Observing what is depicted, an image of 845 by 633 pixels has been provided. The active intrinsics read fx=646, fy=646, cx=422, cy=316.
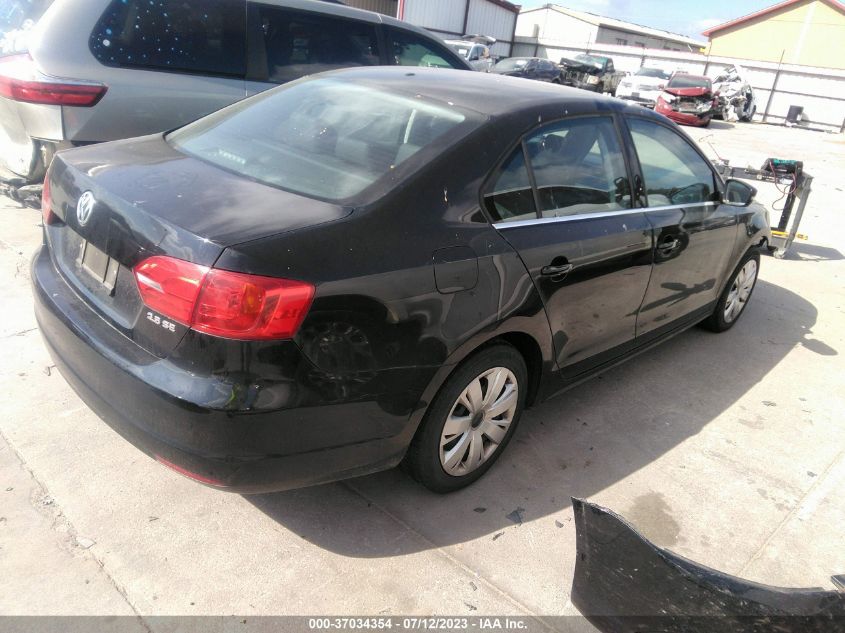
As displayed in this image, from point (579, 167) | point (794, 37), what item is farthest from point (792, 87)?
point (579, 167)

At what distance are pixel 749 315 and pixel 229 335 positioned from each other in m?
4.85

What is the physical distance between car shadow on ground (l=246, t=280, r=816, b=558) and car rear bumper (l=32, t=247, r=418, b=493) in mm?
370

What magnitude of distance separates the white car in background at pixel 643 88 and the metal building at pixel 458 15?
1047 centimetres

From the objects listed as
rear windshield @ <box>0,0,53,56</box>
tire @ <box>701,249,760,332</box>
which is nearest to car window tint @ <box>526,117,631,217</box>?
tire @ <box>701,249,760,332</box>

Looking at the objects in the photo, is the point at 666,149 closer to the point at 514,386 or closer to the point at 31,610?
the point at 514,386

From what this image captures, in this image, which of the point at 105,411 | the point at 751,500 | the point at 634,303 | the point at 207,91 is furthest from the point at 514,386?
the point at 207,91

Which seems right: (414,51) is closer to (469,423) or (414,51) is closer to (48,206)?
(48,206)

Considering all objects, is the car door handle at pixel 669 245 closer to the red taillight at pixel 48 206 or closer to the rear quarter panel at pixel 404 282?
the rear quarter panel at pixel 404 282

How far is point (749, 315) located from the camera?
5.45 m

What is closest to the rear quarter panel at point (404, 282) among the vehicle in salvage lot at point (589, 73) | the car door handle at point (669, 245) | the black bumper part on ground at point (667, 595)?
the black bumper part on ground at point (667, 595)

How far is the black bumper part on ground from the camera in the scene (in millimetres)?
1818

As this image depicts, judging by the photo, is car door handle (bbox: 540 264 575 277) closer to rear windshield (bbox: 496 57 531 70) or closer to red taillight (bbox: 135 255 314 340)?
red taillight (bbox: 135 255 314 340)

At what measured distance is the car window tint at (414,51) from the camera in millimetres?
6066

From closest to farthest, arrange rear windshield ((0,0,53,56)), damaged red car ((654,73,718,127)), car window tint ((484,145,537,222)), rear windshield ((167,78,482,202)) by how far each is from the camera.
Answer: rear windshield ((167,78,482,202)) < car window tint ((484,145,537,222)) < rear windshield ((0,0,53,56)) < damaged red car ((654,73,718,127))
